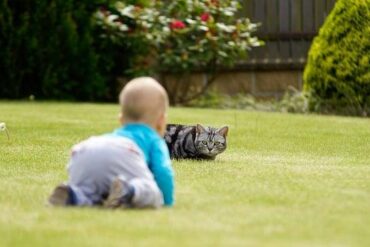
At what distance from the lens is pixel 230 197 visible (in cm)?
515

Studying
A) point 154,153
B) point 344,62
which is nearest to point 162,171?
point 154,153

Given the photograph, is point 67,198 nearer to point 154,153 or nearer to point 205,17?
point 154,153

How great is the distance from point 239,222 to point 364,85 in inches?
323

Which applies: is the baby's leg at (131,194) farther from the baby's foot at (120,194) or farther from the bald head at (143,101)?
the bald head at (143,101)

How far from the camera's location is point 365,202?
4.98 m

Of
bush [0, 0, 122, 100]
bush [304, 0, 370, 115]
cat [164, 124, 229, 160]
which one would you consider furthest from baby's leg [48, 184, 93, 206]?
bush [0, 0, 122, 100]

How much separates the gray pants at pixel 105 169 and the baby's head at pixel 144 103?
0.15 m

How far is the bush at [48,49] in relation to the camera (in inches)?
546

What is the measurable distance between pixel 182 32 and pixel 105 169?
390 inches

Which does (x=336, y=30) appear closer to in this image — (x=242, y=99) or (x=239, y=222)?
(x=242, y=99)

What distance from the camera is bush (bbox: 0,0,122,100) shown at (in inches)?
546

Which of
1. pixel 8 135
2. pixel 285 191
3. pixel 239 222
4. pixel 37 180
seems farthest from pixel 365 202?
pixel 8 135

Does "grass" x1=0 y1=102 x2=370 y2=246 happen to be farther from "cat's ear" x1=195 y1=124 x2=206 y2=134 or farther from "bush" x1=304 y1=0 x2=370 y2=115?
"bush" x1=304 y1=0 x2=370 y2=115

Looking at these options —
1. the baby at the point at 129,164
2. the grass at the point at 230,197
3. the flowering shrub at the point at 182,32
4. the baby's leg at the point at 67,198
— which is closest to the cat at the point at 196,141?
the grass at the point at 230,197
